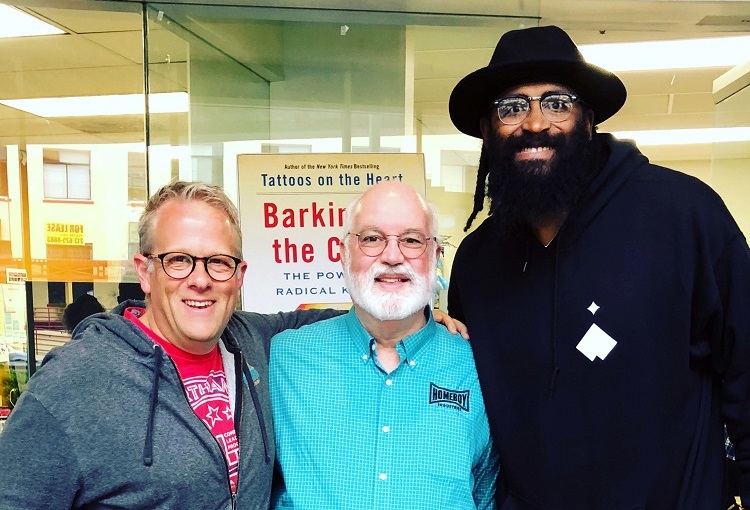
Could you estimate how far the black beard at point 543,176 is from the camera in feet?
5.06

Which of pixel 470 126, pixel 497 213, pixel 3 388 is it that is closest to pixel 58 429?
pixel 497 213

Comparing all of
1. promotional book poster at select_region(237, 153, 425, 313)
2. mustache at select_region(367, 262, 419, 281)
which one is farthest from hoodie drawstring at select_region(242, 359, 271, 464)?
promotional book poster at select_region(237, 153, 425, 313)

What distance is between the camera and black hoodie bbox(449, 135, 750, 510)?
1445mm

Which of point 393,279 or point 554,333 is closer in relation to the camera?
point 554,333

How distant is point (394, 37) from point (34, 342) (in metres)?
2.94

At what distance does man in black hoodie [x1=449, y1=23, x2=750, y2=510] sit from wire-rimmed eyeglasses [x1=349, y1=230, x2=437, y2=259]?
0.24 metres

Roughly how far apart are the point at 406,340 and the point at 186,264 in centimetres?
62

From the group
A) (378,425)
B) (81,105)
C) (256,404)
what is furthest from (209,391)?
(81,105)

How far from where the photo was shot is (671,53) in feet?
15.2

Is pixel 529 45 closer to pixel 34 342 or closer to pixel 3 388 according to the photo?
pixel 34 342

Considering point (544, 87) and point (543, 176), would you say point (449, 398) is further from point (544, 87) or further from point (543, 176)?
point (544, 87)

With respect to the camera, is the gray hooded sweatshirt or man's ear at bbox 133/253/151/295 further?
man's ear at bbox 133/253/151/295

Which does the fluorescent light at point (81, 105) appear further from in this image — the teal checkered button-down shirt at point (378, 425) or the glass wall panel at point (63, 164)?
the teal checkered button-down shirt at point (378, 425)

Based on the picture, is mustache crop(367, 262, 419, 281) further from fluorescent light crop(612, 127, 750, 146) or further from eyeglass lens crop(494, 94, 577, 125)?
fluorescent light crop(612, 127, 750, 146)
